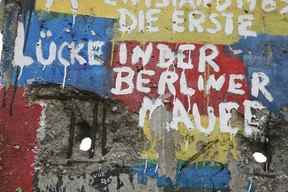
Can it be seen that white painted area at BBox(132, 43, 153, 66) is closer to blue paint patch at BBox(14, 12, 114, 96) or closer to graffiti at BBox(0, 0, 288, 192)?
graffiti at BBox(0, 0, 288, 192)

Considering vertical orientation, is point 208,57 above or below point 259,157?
above

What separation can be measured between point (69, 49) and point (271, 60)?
1.75m

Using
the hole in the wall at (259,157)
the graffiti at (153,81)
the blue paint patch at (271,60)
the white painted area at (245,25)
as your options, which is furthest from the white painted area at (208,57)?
the hole in the wall at (259,157)

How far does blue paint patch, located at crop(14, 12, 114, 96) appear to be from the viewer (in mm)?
5414

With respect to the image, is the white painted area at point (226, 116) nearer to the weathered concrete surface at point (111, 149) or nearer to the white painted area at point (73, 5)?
the weathered concrete surface at point (111, 149)

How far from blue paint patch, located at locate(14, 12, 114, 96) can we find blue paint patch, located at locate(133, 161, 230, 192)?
759 millimetres

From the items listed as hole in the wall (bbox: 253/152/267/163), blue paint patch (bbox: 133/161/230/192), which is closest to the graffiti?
blue paint patch (bbox: 133/161/230/192)

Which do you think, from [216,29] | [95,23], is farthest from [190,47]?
[95,23]

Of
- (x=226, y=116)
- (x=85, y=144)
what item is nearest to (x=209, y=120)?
(x=226, y=116)

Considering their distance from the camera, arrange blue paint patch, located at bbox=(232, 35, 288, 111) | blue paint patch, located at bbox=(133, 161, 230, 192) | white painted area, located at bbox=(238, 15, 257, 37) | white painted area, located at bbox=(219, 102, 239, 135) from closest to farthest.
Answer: blue paint patch, located at bbox=(133, 161, 230, 192) < white painted area, located at bbox=(219, 102, 239, 135) < blue paint patch, located at bbox=(232, 35, 288, 111) < white painted area, located at bbox=(238, 15, 257, 37)

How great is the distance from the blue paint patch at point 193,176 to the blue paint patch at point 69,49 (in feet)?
2.49

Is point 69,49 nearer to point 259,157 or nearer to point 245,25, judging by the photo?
point 245,25

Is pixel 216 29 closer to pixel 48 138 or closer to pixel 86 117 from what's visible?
pixel 86 117

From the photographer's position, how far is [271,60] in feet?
18.0
